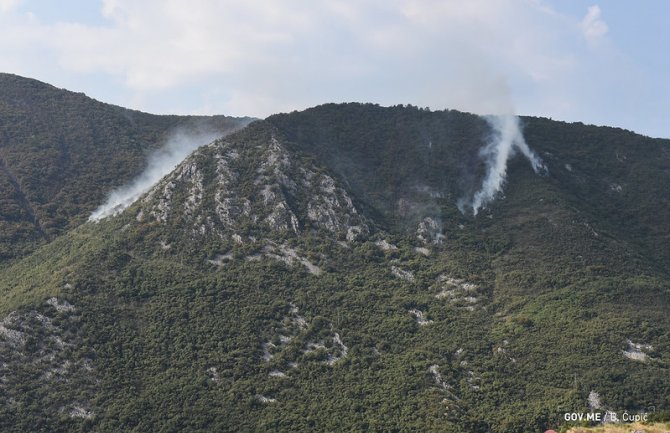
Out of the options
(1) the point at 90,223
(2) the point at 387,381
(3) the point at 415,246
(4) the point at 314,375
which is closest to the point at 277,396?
(4) the point at 314,375

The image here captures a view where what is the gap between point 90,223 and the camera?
187000mm

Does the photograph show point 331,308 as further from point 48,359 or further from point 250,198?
point 48,359

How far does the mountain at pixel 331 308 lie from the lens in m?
125

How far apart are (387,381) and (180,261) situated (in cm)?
5215

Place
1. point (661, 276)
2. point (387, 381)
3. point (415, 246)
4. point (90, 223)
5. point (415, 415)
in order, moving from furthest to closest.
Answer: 1. point (90, 223)
2. point (415, 246)
3. point (661, 276)
4. point (387, 381)
5. point (415, 415)

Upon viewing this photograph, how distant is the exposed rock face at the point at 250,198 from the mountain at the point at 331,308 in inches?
18.3

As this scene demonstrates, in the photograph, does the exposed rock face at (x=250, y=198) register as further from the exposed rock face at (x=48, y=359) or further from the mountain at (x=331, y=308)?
the exposed rock face at (x=48, y=359)

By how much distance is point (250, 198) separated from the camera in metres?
182

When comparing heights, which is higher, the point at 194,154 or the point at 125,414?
the point at 194,154

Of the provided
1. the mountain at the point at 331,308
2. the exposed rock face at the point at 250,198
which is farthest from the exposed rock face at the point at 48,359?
the exposed rock face at the point at 250,198

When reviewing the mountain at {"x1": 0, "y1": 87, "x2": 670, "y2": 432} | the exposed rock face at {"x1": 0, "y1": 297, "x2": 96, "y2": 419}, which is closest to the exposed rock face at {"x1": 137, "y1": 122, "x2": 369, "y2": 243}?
the mountain at {"x1": 0, "y1": 87, "x2": 670, "y2": 432}

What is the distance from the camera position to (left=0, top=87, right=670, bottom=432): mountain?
410 feet

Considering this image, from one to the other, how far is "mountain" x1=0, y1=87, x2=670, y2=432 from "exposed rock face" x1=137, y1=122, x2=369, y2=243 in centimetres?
47

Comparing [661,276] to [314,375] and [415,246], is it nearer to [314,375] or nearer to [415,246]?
[415,246]
